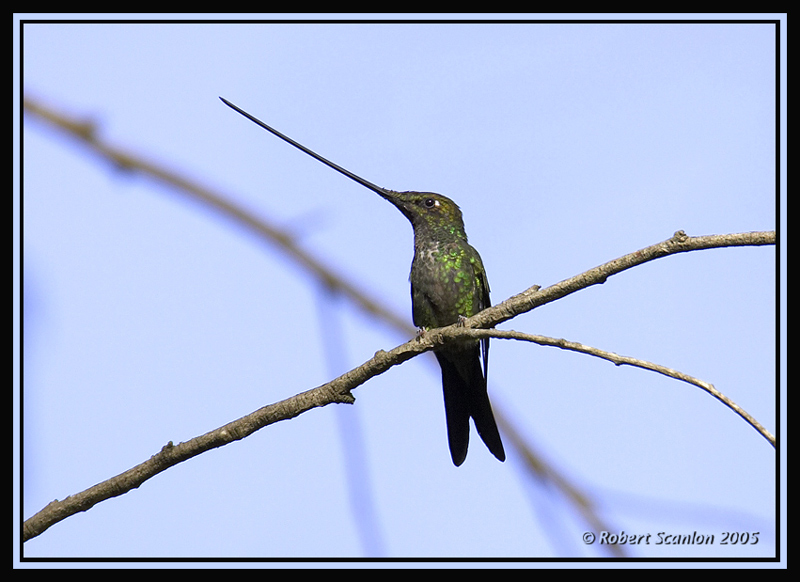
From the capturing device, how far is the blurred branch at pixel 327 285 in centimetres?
276

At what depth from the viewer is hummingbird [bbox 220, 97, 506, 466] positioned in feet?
19.5

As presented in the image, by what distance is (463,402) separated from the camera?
20.0ft

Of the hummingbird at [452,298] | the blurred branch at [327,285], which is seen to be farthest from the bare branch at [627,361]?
the hummingbird at [452,298]

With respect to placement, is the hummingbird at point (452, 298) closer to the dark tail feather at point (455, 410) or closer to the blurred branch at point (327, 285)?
the dark tail feather at point (455, 410)

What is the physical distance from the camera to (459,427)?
19.6ft

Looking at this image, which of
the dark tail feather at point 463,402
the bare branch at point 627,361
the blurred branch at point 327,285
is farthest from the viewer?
the dark tail feather at point 463,402

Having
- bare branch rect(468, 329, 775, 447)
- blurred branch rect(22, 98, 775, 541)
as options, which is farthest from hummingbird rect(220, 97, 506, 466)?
bare branch rect(468, 329, 775, 447)

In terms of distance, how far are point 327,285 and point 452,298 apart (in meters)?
3.35

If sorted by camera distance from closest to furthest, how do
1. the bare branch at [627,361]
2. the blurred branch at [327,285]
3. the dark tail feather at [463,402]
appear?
the bare branch at [627,361]
the blurred branch at [327,285]
the dark tail feather at [463,402]

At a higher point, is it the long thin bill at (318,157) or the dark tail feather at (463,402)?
the long thin bill at (318,157)

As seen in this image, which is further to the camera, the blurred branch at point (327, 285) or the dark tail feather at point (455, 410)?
the dark tail feather at point (455, 410)

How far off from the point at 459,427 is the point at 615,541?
10.5 ft

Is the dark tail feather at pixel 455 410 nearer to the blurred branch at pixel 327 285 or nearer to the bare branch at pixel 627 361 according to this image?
the blurred branch at pixel 327 285

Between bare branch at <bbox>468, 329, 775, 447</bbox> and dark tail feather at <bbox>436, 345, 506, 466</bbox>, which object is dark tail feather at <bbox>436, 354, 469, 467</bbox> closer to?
dark tail feather at <bbox>436, 345, 506, 466</bbox>
